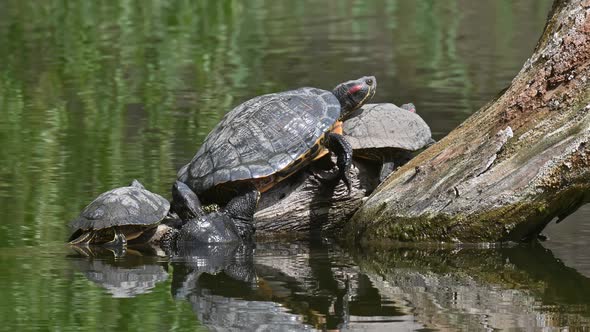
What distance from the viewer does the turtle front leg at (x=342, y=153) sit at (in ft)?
23.1

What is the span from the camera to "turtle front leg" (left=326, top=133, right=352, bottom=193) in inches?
277

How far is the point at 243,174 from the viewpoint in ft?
22.6

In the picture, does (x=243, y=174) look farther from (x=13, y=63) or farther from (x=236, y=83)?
(x=13, y=63)

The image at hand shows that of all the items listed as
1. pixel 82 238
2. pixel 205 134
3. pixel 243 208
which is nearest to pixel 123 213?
pixel 82 238

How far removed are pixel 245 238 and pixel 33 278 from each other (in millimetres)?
1457

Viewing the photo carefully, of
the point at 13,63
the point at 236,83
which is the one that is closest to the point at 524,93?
the point at 236,83

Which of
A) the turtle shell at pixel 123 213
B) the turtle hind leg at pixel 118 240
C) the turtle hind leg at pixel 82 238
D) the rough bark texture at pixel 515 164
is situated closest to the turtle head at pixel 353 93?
the rough bark texture at pixel 515 164

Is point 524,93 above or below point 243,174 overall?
above

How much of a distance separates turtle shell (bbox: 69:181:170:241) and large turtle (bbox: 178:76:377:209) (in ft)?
0.88

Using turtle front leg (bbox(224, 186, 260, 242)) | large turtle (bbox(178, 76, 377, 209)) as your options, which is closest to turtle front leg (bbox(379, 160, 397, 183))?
large turtle (bbox(178, 76, 377, 209))

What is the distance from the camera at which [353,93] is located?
297 inches

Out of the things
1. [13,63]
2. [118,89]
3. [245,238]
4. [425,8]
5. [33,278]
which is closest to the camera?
[33,278]

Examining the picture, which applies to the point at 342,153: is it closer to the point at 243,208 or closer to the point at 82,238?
the point at 243,208

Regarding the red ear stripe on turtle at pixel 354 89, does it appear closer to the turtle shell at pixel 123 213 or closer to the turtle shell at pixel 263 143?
the turtle shell at pixel 263 143
